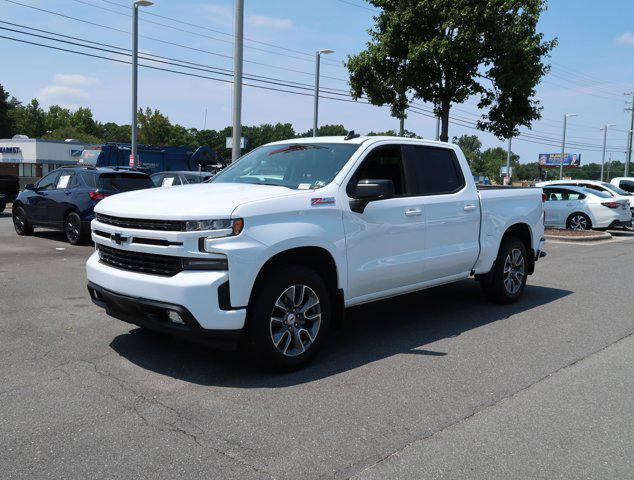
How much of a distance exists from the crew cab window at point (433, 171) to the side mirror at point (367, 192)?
0.96 metres

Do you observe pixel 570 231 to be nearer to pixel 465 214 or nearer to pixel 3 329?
pixel 465 214

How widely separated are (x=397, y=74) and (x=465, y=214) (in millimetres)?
12446

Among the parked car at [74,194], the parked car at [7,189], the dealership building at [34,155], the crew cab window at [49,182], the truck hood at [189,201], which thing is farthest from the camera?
the dealership building at [34,155]

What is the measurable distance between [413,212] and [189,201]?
2.30m

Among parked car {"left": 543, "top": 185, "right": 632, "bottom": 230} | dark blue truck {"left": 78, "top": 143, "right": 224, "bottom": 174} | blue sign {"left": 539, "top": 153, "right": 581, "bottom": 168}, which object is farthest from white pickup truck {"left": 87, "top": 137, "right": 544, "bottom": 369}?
blue sign {"left": 539, "top": 153, "right": 581, "bottom": 168}

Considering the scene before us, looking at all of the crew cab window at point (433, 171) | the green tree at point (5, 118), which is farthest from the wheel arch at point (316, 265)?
the green tree at point (5, 118)

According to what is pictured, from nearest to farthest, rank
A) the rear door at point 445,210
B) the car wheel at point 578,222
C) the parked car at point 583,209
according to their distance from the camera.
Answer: the rear door at point 445,210 < the parked car at point 583,209 < the car wheel at point 578,222

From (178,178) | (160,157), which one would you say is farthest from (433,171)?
(160,157)

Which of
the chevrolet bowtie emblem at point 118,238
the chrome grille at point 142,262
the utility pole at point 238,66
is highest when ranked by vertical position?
the utility pole at point 238,66

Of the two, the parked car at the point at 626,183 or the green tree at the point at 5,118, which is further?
the green tree at the point at 5,118

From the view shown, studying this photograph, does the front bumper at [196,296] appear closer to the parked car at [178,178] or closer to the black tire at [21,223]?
the black tire at [21,223]

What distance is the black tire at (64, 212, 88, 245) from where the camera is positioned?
12.1m

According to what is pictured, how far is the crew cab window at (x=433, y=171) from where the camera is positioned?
6.06m

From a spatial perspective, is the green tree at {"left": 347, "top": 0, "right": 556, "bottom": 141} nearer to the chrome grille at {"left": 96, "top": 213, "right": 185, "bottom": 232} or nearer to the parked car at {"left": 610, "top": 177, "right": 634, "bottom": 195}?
the parked car at {"left": 610, "top": 177, "right": 634, "bottom": 195}
